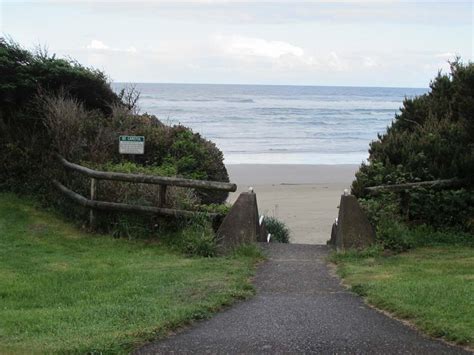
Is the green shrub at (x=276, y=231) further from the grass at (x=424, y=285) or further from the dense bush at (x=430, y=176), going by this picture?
the grass at (x=424, y=285)

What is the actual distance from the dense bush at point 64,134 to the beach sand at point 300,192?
3508mm

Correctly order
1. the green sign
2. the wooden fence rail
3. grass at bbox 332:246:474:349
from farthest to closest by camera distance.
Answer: the green sign
the wooden fence rail
grass at bbox 332:246:474:349

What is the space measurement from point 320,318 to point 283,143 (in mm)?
35000

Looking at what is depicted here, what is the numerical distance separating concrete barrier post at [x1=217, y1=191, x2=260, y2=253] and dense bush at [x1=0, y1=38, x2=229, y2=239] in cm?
213

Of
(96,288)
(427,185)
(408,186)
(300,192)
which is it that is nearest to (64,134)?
(96,288)

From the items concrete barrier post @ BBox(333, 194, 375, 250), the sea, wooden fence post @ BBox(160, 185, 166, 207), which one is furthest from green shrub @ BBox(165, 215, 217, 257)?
the sea

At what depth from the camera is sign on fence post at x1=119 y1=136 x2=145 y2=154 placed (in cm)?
1193

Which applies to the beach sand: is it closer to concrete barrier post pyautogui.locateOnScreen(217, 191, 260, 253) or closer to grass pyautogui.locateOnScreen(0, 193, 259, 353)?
concrete barrier post pyautogui.locateOnScreen(217, 191, 260, 253)

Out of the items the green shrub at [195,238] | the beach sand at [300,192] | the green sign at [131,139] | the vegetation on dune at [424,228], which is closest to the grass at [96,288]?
the green shrub at [195,238]

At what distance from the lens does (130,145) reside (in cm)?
1196

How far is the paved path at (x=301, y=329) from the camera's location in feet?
17.0

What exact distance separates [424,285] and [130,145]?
6502 millimetres

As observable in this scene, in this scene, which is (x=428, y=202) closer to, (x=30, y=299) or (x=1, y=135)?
(x=30, y=299)

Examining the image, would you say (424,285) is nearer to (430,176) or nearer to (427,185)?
(427,185)
